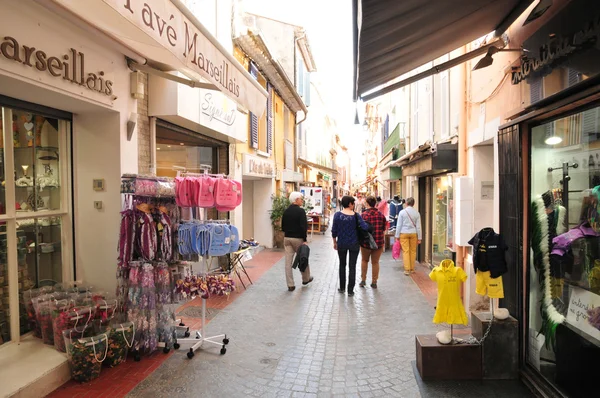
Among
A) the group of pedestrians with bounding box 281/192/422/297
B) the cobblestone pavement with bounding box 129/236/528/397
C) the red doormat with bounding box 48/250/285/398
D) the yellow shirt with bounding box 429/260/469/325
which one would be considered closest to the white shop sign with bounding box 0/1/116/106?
the red doormat with bounding box 48/250/285/398

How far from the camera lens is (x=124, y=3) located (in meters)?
2.51

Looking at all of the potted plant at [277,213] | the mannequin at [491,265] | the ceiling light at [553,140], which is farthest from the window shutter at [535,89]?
the potted plant at [277,213]

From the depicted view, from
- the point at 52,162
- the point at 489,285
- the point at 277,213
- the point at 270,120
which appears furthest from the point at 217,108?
the point at 277,213

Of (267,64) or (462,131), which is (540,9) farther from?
(267,64)

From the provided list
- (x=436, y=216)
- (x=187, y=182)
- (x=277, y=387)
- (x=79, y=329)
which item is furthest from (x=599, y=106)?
(x=436, y=216)

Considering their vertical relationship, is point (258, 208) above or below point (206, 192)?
below

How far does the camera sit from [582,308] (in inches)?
133

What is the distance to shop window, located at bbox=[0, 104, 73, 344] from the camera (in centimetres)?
414

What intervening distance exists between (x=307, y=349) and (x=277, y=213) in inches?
347

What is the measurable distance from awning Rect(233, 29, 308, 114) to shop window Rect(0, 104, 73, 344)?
6.35 meters

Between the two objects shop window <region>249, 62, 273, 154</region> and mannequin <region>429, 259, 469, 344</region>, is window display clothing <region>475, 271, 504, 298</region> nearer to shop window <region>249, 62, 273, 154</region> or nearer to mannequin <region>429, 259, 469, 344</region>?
mannequin <region>429, 259, 469, 344</region>

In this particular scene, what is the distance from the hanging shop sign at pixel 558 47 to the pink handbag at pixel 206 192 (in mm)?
3589

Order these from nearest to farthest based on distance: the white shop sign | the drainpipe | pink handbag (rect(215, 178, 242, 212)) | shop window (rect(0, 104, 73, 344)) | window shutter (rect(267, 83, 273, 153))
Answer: the white shop sign → shop window (rect(0, 104, 73, 344)) → pink handbag (rect(215, 178, 242, 212)) → the drainpipe → window shutter (rect(267, 83, 273, 153))

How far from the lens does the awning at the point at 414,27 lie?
303 centimetres
